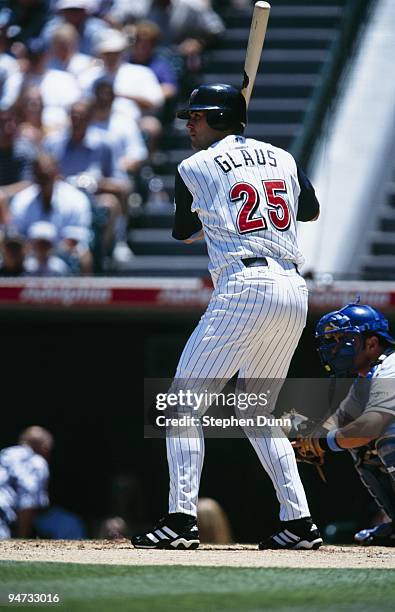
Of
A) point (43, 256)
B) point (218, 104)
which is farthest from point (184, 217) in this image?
point (43, 256)

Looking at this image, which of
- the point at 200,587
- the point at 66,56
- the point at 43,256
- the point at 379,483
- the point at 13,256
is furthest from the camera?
the point at 66,56

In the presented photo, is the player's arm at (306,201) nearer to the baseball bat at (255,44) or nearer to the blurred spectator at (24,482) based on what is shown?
the baseball bat at (255,44)

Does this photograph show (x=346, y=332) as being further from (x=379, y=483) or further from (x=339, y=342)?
(x=379, y=483)

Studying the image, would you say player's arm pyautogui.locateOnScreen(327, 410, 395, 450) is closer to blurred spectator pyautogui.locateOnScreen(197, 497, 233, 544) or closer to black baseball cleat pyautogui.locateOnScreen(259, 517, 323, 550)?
black baseball cleat pyautogui.locateOnScreen(259, 517, 323, 550)

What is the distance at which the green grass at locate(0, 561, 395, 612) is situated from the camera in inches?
156

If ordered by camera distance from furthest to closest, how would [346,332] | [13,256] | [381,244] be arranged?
[381,244] → [13,256] → [346,332]

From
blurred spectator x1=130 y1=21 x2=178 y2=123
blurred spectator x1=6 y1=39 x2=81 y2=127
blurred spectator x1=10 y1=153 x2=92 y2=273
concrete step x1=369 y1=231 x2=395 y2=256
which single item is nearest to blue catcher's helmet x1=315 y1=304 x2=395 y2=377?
blurred spectator x1=10 y1=153 x2=92 y2=273

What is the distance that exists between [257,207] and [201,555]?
137 centimetres

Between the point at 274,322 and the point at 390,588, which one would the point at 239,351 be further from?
the point at 390,588

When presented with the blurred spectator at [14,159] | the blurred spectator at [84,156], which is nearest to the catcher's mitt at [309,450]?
the blurred spectator at [84,156]

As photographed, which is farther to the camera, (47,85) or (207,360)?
(47,85)

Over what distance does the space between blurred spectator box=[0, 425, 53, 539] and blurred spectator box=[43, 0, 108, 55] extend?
173 inches

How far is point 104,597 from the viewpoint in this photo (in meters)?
4.00

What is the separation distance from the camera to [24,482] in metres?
8.19
